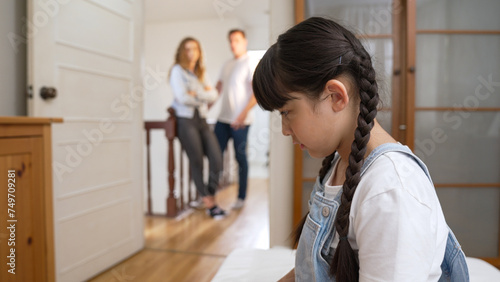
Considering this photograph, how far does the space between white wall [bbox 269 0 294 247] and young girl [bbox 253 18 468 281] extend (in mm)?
1227

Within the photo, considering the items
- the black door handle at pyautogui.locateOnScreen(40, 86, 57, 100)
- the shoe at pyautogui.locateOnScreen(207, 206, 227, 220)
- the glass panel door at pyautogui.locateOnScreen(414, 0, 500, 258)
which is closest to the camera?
the black door handle at pyautogui.locateOnScreen(40, 86, 57, 100)

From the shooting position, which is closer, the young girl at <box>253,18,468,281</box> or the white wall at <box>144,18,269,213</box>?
the young girl at <box>253,18,468,281</box>

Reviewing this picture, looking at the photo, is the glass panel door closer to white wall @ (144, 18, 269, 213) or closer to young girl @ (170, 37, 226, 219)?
young girl @ (170, 37, 226, 219)

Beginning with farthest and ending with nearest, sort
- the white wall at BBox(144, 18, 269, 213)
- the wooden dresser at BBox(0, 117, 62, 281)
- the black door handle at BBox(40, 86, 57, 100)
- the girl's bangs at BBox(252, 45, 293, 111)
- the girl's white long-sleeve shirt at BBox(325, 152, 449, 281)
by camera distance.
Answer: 1. the white wall at BBox(144, 18, 269, 213)
2. the black door handle at BBox(40, 86, 57, 100)
3. the wooden dresser at BBox(0, 117, 62, 281)
4. the girl's bangs at BBox(252, 45, 293, 111)
5. the girl's white long-sleeve shirt at BBox(325, 152, 449, 281)

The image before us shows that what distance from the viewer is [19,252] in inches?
40.8

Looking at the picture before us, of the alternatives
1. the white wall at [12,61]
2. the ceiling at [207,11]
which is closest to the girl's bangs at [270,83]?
the white wall at [12,61]

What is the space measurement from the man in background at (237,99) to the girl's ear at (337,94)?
7.72ft

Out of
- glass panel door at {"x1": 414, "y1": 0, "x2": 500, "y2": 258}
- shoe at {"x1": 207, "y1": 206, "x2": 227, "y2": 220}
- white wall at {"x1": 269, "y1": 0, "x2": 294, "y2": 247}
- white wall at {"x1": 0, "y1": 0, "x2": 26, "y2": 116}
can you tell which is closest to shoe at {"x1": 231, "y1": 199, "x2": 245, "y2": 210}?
shoe at {"x1": 207, "y1": 206, "x2": 227, "y2": 220}

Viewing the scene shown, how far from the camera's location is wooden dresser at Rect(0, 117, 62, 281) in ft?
3.28

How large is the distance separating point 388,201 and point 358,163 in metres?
0.09

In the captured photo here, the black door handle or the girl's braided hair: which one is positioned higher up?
the black door handle

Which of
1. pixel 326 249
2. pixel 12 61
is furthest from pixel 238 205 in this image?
pixel 326 249

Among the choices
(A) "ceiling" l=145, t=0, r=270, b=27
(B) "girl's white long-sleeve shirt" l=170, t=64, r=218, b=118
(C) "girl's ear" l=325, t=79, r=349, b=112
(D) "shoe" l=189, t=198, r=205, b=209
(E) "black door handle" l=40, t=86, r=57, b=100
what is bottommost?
(D) "shoe" l=189, t=198, r=205, b=209

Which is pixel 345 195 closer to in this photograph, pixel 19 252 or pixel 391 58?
pixel 19 252
